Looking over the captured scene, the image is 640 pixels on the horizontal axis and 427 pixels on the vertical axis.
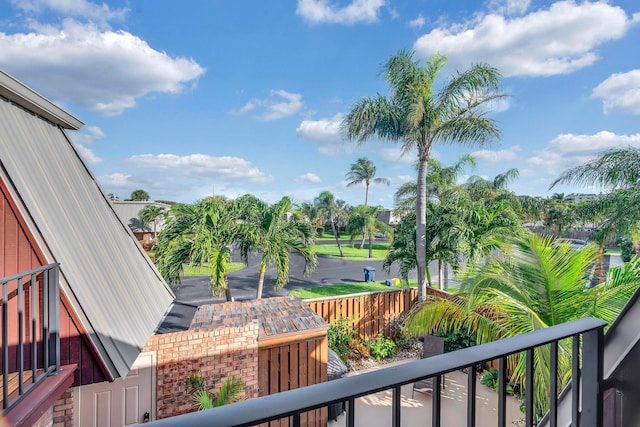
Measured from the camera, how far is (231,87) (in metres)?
14.3

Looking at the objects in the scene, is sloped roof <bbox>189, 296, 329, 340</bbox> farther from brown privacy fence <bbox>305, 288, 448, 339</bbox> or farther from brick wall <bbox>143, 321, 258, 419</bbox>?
brown privacy fence <bbox>305, 288, 448, 339</bbox>

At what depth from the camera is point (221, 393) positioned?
364 centimetres

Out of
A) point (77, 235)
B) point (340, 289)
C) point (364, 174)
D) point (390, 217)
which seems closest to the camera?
point (77, 235)

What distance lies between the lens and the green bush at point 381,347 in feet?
23.2

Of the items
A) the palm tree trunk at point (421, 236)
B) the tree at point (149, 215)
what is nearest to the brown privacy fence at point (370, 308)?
Result: the palm tree trunk at point (421, 236)

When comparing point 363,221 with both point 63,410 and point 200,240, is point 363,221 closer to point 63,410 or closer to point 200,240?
point 200,240

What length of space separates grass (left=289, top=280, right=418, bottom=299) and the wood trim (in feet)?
30.6

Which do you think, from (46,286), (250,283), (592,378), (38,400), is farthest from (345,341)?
(250,283)

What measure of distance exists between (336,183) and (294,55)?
18.4m

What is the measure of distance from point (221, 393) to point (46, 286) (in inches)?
100

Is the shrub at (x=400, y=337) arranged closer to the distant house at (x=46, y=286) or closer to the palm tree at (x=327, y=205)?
the distant house at (x=46, y=286)

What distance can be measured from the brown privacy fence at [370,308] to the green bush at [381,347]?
20 cm

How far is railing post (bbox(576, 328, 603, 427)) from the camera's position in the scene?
3.35 feet

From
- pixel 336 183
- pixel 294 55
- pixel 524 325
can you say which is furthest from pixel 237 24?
pixel 336 183
